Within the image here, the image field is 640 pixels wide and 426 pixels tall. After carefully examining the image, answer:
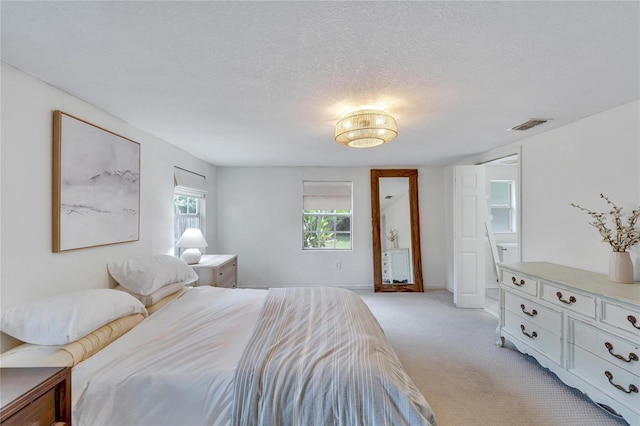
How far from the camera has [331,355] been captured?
1.34 m

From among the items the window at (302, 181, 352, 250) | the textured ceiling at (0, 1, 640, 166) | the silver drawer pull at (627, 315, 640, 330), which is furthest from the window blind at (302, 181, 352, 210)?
the silver drawer pull at (627, 315, 640, 330)

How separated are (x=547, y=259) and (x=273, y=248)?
153 inches

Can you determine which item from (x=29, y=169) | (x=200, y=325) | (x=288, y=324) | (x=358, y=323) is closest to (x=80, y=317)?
(x=200, y=325)

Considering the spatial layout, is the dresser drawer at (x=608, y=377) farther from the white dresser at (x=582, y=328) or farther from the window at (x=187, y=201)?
the window at (x=187, y=201)

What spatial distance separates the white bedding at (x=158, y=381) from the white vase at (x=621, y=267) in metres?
2.78

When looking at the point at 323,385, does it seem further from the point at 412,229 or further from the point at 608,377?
the point at 412,229

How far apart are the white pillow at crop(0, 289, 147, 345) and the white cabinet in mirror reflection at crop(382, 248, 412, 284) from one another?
412 cm

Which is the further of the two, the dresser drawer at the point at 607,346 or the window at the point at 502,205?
the window at the point at 502,205

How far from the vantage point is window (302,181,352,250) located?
491 centimetres

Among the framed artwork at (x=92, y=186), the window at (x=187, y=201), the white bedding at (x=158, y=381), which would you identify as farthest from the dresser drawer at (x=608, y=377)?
the window at (x=187, y=201)

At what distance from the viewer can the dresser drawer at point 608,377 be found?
1639 mm

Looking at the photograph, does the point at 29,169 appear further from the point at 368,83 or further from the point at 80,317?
the point at 368,83

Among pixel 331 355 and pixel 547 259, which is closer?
pixel 331 355

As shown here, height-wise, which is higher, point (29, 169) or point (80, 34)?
point (80, 34)
